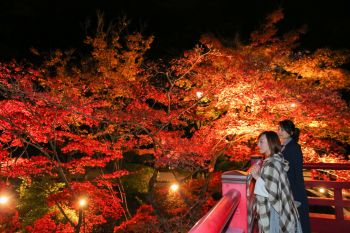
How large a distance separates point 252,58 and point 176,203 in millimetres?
8267

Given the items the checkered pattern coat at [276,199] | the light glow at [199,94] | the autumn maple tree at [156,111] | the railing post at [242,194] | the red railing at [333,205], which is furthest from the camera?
the light glow at [199,94]

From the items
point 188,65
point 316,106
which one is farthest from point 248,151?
point 188,65

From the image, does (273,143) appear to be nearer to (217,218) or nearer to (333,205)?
(217,218)

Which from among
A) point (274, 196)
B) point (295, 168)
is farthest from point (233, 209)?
point (295, 168)

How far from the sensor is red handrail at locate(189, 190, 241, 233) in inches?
58.0

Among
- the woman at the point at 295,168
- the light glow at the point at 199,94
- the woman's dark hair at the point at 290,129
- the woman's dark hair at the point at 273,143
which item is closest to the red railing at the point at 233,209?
the woman's dark hair at the point at 273,143

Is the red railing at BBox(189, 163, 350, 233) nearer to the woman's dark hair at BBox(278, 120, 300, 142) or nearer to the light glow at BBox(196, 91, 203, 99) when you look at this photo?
the woman's dark hair at BBox(278, 120, 300, 142)

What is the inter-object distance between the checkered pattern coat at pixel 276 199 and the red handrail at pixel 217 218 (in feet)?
1.86

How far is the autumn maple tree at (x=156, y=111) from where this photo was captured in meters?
8.23

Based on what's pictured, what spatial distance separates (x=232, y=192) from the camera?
2303 millimetres

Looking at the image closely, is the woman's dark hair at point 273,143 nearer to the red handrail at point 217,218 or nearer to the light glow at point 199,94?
the red handrail at point 217,218

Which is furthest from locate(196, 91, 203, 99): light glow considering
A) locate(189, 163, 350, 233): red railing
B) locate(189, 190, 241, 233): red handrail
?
locate(189, 190, 241, 233): red handrail

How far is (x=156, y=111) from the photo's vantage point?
9531 mm

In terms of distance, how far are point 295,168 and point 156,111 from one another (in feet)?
22.1
